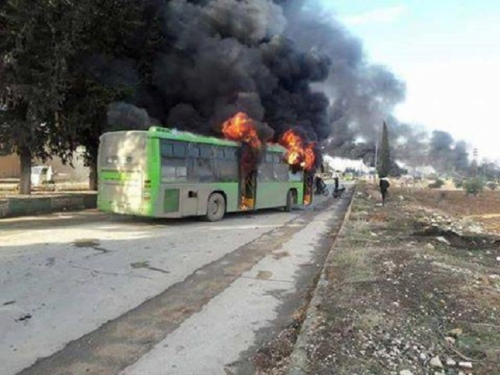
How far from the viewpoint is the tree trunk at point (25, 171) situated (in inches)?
761

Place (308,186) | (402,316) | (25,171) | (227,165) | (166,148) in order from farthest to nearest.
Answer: (308,186) → (25,171) → (227,165) → (166,148) → (402,316)

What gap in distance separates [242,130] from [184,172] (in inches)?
142

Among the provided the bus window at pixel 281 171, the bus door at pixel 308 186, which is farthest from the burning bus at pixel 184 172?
the bus door at pixel 308 186

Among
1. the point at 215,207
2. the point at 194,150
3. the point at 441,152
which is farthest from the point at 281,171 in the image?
the point at 441,152

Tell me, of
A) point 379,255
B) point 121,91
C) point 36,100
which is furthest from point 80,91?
point 379,255

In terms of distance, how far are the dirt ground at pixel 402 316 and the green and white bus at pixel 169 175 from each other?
19.0 feet

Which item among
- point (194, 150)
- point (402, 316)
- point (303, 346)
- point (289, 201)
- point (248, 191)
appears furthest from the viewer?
point (289, 201)

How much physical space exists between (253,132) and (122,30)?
6.49 metres

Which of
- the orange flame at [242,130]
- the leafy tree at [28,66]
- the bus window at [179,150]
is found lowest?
the bus window at [179,150]

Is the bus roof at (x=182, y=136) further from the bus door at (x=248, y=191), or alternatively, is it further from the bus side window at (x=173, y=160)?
the bus door at (x=248, y=191)

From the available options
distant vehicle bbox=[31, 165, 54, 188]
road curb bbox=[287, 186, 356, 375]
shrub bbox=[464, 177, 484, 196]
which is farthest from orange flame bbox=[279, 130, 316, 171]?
shrub bbox=[464, 177, 484, 196]

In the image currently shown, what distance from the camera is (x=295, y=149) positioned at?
21500 mm

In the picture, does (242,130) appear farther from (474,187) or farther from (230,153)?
(474,187)

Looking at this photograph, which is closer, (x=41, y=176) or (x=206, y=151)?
(x=206, y=151)
